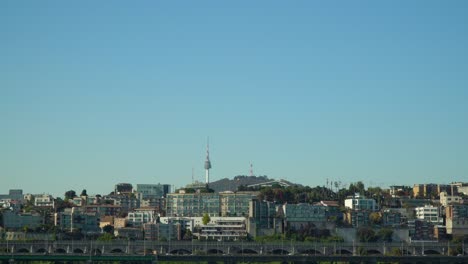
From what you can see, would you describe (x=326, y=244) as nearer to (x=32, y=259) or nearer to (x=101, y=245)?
(x=101, y=245)

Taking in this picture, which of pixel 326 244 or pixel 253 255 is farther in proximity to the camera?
pixel 326 244

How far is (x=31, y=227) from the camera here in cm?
14325

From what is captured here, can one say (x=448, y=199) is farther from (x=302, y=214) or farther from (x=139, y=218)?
(x=139, y=218)

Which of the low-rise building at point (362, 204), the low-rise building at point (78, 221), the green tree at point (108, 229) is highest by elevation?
the low-rise building at point (362, 204)

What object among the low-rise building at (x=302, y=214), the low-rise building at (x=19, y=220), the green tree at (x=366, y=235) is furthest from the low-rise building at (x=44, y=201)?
the green tree at (x=366, y=235)

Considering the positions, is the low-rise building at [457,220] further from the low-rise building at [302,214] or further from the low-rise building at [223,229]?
the low-rise building at [223,229]

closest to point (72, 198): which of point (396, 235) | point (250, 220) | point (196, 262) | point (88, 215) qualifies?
point (88, 215)

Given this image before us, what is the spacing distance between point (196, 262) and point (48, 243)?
15.6 m

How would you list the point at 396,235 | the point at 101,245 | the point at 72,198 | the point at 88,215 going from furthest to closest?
the point at 72,198 → the point at 88,215 → the point at 396,235 → the point at 101,245

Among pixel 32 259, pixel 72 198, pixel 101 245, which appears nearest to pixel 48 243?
pixel 101 245

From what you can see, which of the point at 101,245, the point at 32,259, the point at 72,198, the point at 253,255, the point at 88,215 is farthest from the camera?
the point at 72,198

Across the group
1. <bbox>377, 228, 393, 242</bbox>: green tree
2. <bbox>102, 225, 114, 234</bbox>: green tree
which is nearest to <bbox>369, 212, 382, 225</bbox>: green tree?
<bbox>377, 228, 393, 242</bbox>: green tree

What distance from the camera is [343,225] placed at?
145250 mm

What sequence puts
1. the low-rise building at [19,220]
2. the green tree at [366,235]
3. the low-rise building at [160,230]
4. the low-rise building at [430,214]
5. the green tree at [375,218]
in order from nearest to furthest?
the green tree at [366,235] → the low-rise building at [160,230] → the low-rise building at [19,220] → the green tree at [375,218] → the low-rise building at [430,214]
